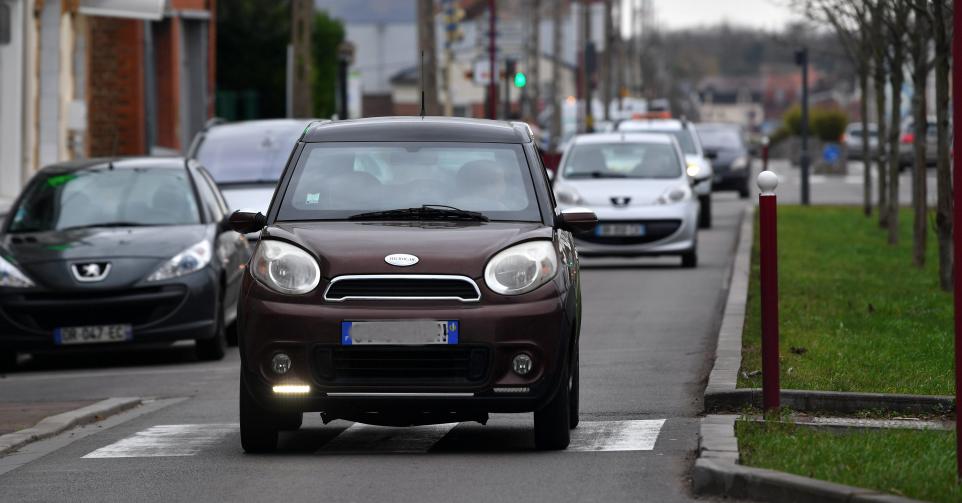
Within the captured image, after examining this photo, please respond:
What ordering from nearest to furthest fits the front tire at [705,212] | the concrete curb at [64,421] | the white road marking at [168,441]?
the white road marking at [168,441], the concrete curb at [64,421], the front tire at [705,212]

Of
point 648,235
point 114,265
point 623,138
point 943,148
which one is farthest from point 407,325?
point 623,138

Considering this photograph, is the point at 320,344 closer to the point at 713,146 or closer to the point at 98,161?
the point at 98,161

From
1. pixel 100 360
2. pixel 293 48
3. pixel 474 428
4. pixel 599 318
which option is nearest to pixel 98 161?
pixel 100 360

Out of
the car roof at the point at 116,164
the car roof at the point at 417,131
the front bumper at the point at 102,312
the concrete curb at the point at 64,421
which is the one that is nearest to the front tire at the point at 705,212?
the car roof at the point at 116,164

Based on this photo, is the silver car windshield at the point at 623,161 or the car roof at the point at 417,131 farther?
the silver car windshield at the point at 623,161

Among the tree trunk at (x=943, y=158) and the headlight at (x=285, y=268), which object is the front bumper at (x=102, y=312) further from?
the tree trunk at (x=943, y=158)

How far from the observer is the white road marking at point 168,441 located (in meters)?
10.0

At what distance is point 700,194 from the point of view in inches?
1212

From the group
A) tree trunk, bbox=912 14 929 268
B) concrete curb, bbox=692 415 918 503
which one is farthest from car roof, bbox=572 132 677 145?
concrete curb, bbox=692 415 918 503

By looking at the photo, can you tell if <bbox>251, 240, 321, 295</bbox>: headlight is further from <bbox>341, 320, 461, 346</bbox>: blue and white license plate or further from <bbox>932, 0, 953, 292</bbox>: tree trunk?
<bbox>932, 0, 953, 292</bbox>: tree trunk

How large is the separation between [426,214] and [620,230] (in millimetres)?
13540

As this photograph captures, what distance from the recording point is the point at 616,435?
398 inches

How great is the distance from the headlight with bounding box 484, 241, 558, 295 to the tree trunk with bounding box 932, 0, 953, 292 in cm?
840

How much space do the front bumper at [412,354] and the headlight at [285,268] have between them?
57mm
